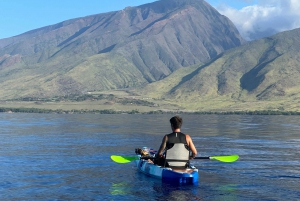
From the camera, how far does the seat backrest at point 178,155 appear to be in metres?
35.2

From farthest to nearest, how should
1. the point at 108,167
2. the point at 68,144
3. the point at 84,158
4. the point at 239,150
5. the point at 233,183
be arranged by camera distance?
the point at 68,144 → the point at 239,150 → the point at 84,158 → the point at 108,167 → the point at 233,183

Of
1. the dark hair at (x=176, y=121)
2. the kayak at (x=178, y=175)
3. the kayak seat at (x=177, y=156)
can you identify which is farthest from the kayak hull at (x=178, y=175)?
the dark hair at (x=176, y=121)

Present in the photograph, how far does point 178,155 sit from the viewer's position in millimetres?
36062

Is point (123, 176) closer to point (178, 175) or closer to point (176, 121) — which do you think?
point (178, 175)

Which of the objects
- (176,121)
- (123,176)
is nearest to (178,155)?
(176,121)

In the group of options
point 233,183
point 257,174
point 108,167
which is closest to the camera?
point 233,183

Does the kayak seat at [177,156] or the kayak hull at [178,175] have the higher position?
the kayak seat at [177,156]

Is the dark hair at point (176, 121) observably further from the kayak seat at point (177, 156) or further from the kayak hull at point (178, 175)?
the kayak hull at point (178, 175)

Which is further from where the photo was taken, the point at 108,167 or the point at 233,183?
the point at 108,167

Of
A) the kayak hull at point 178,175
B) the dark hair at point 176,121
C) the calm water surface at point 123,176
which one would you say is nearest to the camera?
the dark hair at point 176,121

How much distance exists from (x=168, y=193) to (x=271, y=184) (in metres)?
10.5

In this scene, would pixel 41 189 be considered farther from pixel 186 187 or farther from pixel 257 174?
pixel 257 174

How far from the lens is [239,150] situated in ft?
225

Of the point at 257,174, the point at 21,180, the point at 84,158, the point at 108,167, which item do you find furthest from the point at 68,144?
the point at 257,174
